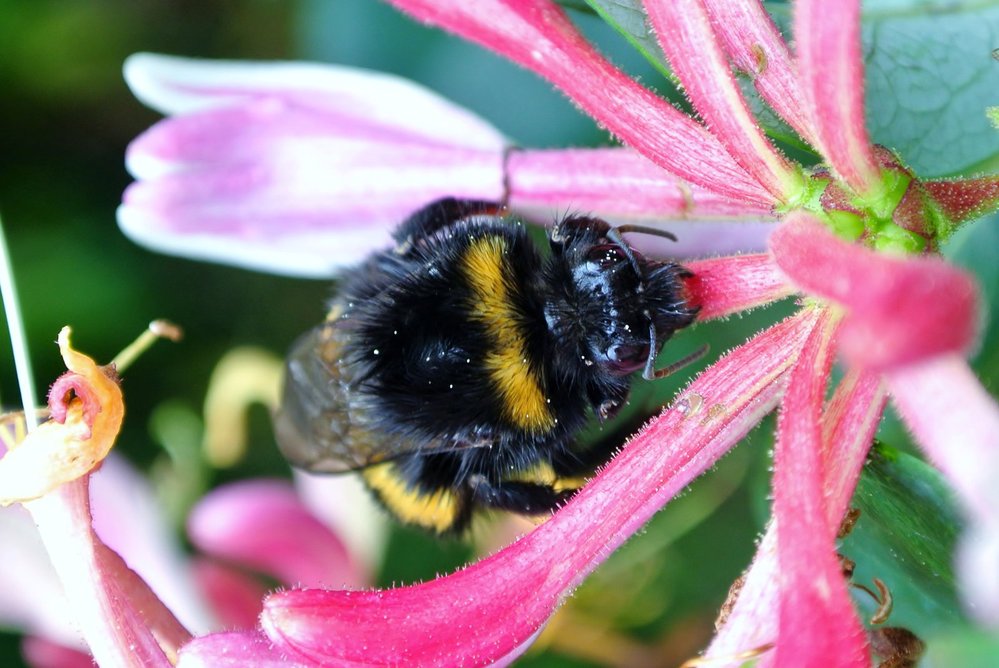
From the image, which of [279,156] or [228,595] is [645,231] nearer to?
[279,156]

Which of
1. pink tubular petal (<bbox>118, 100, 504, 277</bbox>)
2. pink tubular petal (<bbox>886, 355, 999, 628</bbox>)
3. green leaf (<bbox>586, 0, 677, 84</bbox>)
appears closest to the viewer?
pink tubular petal (<bbox>886, 355, 999, 628</bbox>)

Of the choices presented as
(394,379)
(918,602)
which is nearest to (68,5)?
A: (394,379)

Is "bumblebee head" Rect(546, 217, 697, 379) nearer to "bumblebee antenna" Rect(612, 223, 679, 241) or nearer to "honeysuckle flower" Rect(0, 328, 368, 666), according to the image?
"bumblebee antenna" Rect(612, 223, 679, 241)

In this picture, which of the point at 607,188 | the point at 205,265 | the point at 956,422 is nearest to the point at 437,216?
the point at 607,188

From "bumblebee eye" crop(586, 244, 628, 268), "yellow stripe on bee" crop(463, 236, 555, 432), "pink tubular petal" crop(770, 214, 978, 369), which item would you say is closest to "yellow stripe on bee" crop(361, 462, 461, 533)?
"yellow stripe on bee" crop(463, 236, 555, 432)

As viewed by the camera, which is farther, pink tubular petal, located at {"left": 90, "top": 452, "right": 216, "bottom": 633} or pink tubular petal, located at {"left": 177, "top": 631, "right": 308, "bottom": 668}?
pink tubular petal, located at {"left": 90, "top": 452, "right": 216, "bottom": 633}

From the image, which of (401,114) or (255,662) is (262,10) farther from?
(255,662)
